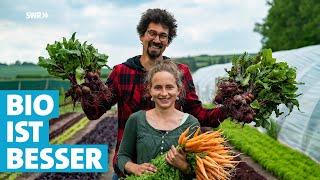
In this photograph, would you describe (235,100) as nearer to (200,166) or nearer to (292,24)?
(200,166)

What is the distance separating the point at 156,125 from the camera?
353 cm

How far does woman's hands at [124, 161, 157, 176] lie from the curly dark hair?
0.92 m

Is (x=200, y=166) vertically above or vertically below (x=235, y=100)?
below

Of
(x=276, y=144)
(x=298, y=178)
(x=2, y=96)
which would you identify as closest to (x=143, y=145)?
(x=298, y=178)

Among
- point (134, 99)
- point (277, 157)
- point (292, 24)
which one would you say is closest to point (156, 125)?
point (134, 99)

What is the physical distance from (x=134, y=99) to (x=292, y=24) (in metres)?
40.7

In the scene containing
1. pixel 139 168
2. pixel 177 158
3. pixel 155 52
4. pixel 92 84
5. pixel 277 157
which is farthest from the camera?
pixel 277 157

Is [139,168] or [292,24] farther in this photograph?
[292,24]

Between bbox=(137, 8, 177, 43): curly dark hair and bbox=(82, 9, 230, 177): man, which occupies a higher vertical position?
bbox=(137, 8, 177, 43): curly dark hair

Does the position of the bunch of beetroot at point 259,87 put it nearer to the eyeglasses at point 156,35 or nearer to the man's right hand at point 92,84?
the eyeglasses at point 156,35

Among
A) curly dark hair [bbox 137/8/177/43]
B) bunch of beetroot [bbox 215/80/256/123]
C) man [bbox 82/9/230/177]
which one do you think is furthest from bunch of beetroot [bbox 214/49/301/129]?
curly dark hair [bbox 137/8/177/43]

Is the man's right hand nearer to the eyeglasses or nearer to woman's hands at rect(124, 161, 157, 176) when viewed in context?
the eyeglasses

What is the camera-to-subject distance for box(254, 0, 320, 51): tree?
4041 centimetres

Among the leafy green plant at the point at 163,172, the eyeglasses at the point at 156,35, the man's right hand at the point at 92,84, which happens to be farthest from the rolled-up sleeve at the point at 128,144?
the eyeglasses at the point at 156,35
